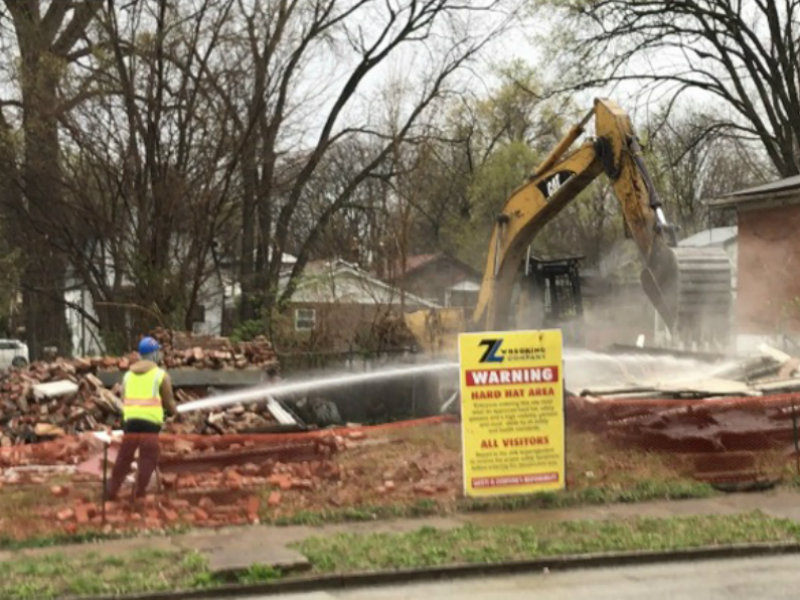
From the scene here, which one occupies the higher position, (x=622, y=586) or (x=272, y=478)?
(x=272, y=478)

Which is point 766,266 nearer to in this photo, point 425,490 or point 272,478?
point 425,490

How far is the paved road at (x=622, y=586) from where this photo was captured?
785cm

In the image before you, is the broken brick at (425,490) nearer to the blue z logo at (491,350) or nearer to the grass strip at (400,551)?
the grass strip at (400,551)

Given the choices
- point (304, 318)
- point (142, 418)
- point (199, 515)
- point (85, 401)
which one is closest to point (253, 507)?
point (199, 515)

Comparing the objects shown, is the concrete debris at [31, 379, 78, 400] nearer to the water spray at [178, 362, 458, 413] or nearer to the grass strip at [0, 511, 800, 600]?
the water spray at [178, 362, 458, 413]

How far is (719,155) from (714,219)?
4.08m

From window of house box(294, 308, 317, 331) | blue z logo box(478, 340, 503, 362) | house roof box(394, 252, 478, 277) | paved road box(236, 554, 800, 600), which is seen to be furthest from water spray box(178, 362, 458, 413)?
house roof box(394, 252, 478, 277)

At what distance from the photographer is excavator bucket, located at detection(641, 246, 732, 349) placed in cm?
1425

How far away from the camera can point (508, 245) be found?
60.0ft

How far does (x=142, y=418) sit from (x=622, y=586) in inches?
200

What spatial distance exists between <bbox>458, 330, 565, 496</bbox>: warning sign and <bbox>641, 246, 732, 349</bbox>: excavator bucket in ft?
12.2

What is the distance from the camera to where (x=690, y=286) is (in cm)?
1424

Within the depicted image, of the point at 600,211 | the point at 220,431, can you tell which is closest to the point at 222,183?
the point at 220,431

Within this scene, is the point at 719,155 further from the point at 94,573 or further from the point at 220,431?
the point at 94,573
